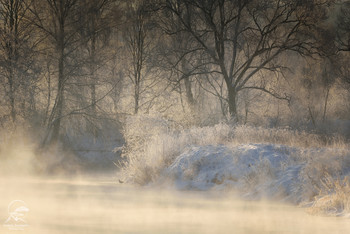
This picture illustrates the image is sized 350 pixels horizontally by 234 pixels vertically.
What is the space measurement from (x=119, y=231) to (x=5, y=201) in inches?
212

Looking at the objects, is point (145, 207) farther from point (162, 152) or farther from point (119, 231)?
point (162, 152)

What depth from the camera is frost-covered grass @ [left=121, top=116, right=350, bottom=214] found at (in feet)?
42.0

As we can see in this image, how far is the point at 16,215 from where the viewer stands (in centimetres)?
1112

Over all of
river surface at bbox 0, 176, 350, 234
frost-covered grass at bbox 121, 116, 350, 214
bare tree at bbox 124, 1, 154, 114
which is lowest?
river surface at bbox 0, 176, 350, 234

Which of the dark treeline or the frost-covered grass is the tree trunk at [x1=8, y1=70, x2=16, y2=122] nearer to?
the dark treeline

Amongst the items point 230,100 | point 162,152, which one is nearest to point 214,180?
point 162,152

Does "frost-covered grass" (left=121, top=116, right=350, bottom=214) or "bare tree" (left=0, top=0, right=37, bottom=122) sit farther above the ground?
"bare tree" (left=0, top=0, right=37, bottom=122)

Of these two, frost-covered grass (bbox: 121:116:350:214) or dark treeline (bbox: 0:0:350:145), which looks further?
dark treeline (bbox: 0:0:350:145)

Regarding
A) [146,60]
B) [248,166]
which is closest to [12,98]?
[146,60]

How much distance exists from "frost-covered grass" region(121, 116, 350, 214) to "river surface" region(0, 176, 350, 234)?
24.4 inches

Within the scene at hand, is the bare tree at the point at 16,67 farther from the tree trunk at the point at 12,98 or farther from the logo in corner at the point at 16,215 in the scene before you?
the logo in corner at the point at 16,215

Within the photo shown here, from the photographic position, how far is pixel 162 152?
1767 cm

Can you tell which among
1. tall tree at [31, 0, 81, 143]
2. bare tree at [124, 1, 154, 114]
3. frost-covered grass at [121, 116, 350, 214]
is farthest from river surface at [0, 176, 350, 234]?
bare tree at [124, 1, 154, 114]

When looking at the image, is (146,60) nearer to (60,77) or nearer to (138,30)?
(138,30)
